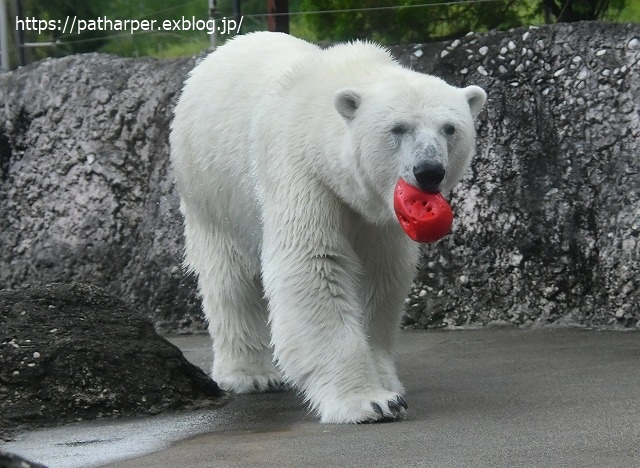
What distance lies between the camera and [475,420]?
374 cm

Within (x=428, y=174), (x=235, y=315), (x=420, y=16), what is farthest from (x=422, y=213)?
(x=420, y=16)

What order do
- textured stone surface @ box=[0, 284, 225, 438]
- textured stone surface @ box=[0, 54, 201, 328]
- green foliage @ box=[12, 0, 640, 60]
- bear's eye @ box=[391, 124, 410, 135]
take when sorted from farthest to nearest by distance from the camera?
textured stone surface @ box=[0, 54, 201, 328] → green foliage @ box=[12, 0, 640, 60] → textured stone surface @ box=[0, 284, 225, 438] → bear's eye @ box=[391, 124, 410, 135]

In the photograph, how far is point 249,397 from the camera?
186 inches

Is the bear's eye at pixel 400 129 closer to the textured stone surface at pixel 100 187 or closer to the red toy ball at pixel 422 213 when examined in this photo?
the red toy ball at pixel 422 213

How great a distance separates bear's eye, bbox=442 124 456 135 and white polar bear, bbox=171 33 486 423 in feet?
0.04

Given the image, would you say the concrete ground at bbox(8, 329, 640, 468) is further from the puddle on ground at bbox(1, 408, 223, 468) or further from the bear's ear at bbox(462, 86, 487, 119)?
the bear's ear at bbox(462, 86, 487, 119)

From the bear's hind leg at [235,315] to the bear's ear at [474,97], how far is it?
125cm

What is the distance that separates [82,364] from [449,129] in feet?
5.11

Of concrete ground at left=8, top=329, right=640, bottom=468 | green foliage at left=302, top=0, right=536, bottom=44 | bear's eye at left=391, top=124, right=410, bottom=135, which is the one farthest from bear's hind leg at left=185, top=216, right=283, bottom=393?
green foliage at left=302, top=0, right=536, bottom=44

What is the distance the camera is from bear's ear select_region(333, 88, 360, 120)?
403 cm

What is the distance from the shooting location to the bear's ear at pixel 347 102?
13.2 feet

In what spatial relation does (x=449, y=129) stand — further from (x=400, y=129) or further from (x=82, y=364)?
(x=82, y=364)

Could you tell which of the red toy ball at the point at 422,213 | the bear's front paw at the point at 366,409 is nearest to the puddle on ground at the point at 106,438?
the bear's front paw at the point at 366,409

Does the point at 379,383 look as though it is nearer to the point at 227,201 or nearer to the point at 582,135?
the point at 227,201
